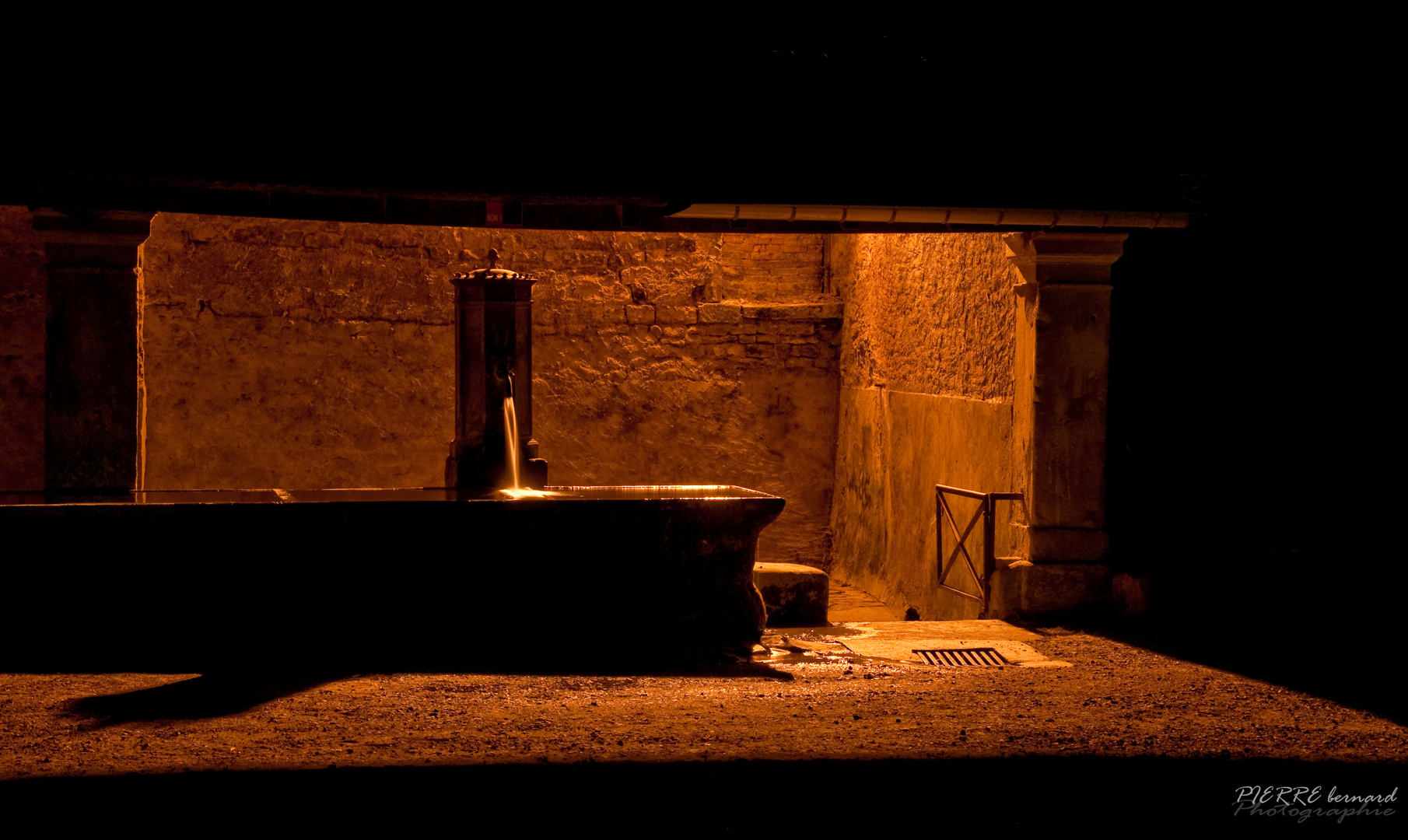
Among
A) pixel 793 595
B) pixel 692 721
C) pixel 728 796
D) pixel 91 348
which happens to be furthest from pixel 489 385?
pixel 728 796

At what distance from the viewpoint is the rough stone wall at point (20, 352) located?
852cm

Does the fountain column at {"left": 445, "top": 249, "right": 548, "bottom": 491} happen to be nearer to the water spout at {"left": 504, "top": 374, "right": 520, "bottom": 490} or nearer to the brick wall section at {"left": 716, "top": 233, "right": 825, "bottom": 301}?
the water spout at {"left": 504, "top": 374, "right": 520, "bottom": 490}

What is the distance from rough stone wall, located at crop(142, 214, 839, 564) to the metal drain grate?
4.51 m

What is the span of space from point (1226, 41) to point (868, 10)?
2.11 metres

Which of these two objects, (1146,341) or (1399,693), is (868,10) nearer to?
(1146,341)

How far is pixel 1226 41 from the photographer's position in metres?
7.34

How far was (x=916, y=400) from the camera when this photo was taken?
29.9 feet

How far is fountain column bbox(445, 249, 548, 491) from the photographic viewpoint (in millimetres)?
6531

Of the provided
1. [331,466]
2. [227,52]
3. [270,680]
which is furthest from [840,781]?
[331,466]

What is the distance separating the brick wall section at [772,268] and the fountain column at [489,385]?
421cm

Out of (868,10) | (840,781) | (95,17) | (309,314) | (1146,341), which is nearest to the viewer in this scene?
(840,781)

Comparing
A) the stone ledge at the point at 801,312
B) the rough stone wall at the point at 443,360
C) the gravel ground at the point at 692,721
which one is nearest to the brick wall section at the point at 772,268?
the rough stone wall at the point at 443,360

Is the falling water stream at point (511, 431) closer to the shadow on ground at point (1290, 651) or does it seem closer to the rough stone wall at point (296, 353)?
the shadow on ground at point (1290, 651)

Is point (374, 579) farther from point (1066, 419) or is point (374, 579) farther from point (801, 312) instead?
point (801, 312)
